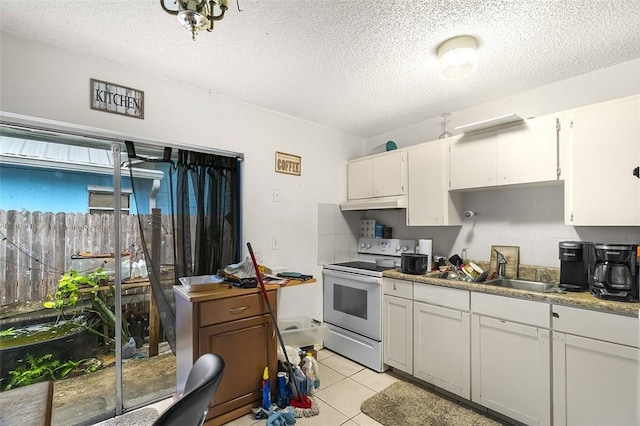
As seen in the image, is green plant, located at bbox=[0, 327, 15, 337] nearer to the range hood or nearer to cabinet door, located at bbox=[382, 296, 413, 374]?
cabinet door, located at bbox=[382, 296, 413, 374]

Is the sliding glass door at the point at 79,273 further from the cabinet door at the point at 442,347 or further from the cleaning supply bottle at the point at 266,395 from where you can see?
the cabinet door at the point at 442,347

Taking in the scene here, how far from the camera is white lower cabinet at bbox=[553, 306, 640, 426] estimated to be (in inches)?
60.4

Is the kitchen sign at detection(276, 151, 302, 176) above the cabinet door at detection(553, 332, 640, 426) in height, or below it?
above

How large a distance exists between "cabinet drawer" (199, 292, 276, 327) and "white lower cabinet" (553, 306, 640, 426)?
1864 millimetres

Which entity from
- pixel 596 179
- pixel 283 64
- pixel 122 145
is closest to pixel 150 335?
pixel 122 145

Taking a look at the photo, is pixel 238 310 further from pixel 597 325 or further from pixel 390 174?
pixel 597 325

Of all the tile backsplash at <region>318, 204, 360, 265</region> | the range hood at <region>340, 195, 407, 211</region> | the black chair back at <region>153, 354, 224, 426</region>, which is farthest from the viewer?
the tile backsplash at <region>318, 204, 360, 265</region>

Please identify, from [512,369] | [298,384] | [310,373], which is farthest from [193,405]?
[512,369]

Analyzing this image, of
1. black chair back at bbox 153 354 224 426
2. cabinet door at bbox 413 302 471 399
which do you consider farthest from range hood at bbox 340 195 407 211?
black chair back at bbox 153 354 224 426

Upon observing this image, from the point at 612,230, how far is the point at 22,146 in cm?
385

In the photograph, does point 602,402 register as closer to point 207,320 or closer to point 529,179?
point 529,179

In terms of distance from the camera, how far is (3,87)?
1659 mm

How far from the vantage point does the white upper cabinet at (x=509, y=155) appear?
2.03 metres

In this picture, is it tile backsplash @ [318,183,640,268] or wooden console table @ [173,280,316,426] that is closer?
wooden console table @ [173,280,316,426]
